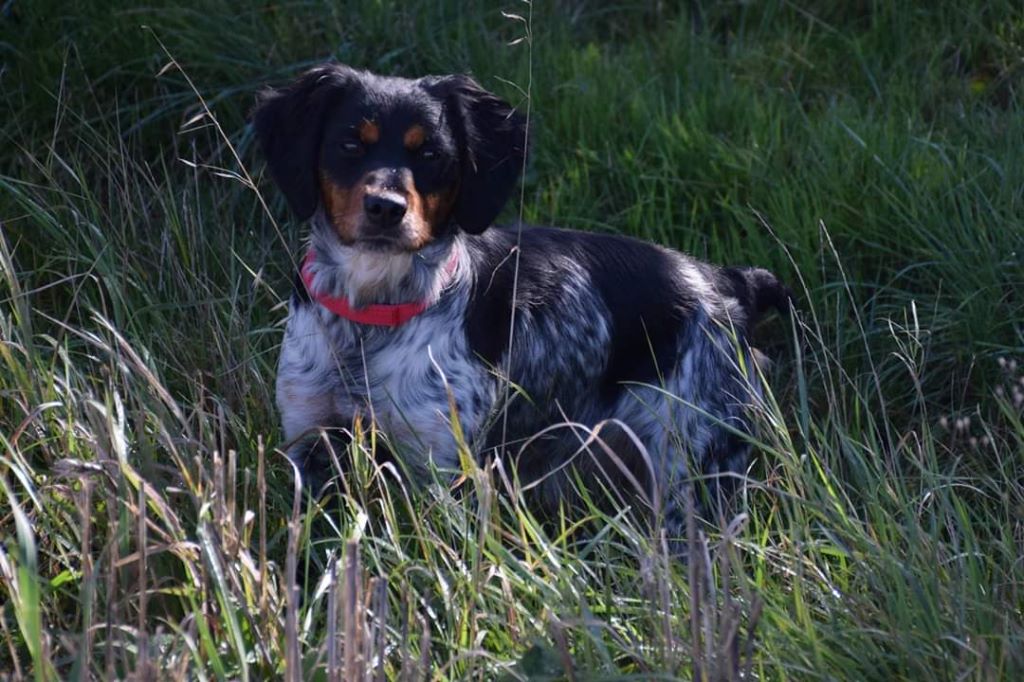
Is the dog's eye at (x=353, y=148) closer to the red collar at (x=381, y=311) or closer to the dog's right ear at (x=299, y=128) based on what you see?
the dog's right ear at (x=299, y=128)

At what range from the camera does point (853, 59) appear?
545 cm

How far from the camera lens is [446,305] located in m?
3.66

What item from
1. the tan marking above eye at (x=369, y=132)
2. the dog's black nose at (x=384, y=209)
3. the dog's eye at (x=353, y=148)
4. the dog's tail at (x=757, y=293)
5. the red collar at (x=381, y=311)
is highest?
the tan marking above eye at (x=369, y=132)

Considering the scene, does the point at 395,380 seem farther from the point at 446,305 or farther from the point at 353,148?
the point at 353,148

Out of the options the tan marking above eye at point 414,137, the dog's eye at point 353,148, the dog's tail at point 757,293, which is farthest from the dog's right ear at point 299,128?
the dog's tail at point 757,293

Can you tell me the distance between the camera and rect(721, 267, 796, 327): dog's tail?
4180 mm

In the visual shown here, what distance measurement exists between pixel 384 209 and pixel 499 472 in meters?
0.68

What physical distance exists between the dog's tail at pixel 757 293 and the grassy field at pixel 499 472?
0.27ft

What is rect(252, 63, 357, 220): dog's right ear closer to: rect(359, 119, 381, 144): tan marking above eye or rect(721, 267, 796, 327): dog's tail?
rect(359, 119, 381, 144): tan marking above eye

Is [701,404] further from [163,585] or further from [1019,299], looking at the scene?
[163,585]

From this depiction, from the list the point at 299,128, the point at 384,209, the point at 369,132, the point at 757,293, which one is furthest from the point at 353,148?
the point at 757,293

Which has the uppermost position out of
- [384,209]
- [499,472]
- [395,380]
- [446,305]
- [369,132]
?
[369,132]

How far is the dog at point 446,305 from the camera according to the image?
11.6 feet

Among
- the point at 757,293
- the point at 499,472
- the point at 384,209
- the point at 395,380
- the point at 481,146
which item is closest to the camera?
the point at 384,209
